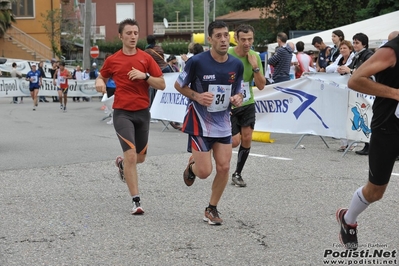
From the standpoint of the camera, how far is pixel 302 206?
25.6ft

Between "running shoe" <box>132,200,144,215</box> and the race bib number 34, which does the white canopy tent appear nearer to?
the race bib number 34

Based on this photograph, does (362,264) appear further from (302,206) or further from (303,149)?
(303,149)

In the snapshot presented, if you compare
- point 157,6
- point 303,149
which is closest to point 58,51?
point 303,149

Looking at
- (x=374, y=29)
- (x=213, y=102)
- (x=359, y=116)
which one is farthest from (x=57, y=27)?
(x=213, y=102)

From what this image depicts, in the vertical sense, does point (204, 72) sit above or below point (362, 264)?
above

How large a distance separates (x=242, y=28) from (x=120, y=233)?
3.10m

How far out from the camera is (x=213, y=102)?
697 centimetres

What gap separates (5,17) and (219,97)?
4886 cm

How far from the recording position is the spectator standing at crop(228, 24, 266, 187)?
27.3 feet

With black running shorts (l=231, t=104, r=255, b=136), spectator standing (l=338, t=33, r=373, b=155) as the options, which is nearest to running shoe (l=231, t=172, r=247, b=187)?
black running shorts (l=231, t=104, r=255, b=136)

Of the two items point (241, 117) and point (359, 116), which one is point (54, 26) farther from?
point (241, 117)

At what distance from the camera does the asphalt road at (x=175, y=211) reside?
19.2ft

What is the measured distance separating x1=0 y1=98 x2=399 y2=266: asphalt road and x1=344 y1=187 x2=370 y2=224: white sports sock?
0.29 metres

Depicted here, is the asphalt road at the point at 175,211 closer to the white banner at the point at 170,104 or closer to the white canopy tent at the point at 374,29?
the white banner at the point at 170,104
